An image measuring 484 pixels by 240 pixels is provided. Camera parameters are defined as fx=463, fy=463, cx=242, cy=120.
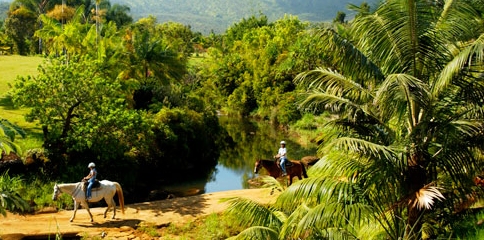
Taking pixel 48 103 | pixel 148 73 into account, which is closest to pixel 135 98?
pixel 148 73

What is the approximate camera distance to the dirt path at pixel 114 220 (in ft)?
42.8

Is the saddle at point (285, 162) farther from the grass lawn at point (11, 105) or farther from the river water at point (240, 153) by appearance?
the grass lawn at point (11, 105)

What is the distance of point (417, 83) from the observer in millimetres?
7262

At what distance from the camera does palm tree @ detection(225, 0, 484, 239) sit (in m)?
7.62

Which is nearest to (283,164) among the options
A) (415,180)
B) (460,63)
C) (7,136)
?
(415,180)

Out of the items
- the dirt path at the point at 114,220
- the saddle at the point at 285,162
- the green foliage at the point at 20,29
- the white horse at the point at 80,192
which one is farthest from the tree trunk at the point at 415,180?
the green foliage at the point at 20,29

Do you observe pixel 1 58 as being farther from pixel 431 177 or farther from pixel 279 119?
pixel 431 177

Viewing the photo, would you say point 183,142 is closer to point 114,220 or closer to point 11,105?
point 11,105

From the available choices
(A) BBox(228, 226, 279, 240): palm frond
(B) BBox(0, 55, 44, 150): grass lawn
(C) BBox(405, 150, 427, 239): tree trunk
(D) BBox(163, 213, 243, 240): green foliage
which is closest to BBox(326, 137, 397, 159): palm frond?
(C) BBox(405, 150, 427, 239): tree trunk

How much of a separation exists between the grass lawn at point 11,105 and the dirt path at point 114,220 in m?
4.46

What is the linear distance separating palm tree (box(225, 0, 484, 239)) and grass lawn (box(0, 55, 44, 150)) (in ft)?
41.4

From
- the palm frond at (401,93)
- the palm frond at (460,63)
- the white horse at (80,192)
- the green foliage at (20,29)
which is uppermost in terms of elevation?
the green foliage at (20,29)

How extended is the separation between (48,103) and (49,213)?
4.19 metres

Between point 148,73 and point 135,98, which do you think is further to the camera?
point 148,73
